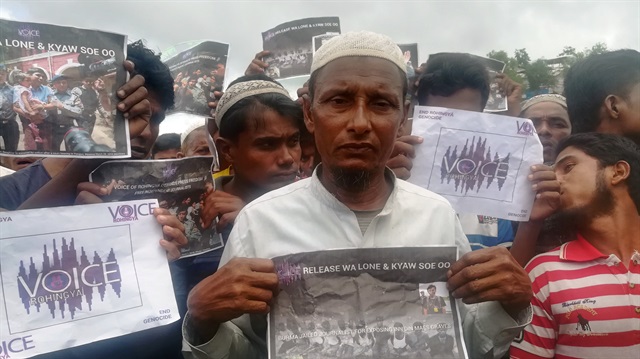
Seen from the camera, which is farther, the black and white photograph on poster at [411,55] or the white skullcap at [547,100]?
the white skullcap at [547,100]

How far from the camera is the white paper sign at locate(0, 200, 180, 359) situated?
1.77 m

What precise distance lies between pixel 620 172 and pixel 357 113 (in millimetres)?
1657

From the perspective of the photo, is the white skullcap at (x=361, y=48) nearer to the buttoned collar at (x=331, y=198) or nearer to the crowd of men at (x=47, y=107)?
the buttoned collar at (x=331, y=198)

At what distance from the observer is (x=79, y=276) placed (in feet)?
6.13

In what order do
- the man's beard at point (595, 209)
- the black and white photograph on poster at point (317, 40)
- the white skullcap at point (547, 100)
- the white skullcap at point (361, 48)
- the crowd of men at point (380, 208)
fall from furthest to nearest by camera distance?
1. the white skullcap at point (547, 100)
2. the black and white photograph on poster at point (317, 40)
3. the man's beard at point (595, 209)
4. the white skullcap at point (361, 48)
5. the crowd of men at point (380, 208)

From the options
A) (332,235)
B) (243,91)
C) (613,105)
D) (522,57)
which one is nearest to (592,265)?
(613,105)

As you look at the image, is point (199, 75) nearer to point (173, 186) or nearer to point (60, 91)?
point (173, 186)

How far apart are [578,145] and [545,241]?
59 centimetres

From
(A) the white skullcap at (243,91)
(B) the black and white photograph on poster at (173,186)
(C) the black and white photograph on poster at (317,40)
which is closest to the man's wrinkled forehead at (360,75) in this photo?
(B) the black and white photograph on poster at (173,186)

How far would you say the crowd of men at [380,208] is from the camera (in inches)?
65.7

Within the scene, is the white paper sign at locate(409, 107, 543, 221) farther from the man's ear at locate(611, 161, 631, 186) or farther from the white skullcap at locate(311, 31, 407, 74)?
the white skullcap at locate(311, 31, 407, 74)

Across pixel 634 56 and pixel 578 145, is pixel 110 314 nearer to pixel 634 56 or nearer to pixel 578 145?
pixel 578 145

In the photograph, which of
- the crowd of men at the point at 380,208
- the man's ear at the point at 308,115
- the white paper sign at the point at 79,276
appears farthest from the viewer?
the man's ear at the point at 308,115

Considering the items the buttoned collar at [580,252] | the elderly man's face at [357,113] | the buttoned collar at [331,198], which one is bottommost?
the buttoned collar at [580,252]
